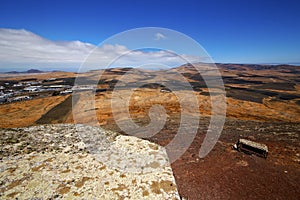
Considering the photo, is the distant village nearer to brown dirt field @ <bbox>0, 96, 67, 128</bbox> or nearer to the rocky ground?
brown dirt field @ <bbox>0, 96, 67, 128</bbox>

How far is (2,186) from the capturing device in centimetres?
614

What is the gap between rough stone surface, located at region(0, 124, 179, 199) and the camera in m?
6.09

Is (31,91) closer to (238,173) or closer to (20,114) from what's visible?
(20,114)

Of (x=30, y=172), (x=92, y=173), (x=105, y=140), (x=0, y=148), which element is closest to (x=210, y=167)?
(x=92, y=173)

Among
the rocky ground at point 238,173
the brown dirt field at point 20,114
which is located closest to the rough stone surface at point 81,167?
the rocky ground at point 238,173

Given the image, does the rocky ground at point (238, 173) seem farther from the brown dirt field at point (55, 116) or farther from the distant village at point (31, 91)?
the distant village at point (31, 91)

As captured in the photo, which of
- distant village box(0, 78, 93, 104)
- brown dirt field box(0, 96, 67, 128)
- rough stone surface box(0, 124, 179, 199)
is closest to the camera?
rough stone surface box(0, 124, 179, 199)

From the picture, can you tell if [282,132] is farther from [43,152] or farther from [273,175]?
[43,152]

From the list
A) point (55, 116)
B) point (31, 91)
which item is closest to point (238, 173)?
point (55, 116)

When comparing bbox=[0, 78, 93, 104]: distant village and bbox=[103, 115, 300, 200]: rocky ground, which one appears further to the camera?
bbox=[0, 78, 93, 104]: distant village

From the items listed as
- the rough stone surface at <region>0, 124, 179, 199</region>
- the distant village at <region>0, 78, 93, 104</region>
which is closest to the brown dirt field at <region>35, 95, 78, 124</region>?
the rough stone surface at <region>0, 124, 179, 199</region>

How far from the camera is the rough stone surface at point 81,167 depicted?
240 inches

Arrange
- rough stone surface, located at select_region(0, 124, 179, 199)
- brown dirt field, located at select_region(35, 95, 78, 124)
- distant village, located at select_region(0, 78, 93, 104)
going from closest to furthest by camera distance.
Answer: rough stone surface, located at select_region(0, 124, 179, 199) < brown dirt field, located at select_region(35, 95, 78, 124) < distant village, located at select_region(0, 78, 93, 104)

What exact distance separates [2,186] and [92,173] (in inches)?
125
